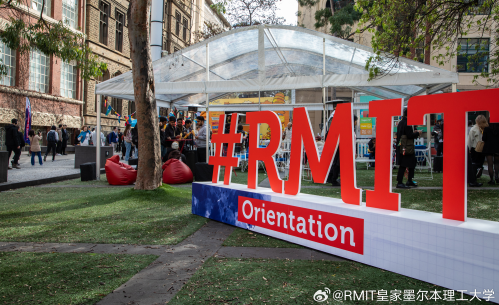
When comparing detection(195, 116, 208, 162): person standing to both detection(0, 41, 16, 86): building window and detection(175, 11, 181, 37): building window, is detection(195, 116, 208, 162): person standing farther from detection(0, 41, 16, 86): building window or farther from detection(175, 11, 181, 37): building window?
detection(175, 11, 181, 37): building window

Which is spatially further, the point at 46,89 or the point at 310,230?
the point at 46,89

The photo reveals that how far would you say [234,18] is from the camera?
82.3ft

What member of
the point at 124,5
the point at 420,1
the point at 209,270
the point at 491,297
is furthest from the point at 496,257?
the point at 124,5

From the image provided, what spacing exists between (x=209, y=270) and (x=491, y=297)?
234 centimetres

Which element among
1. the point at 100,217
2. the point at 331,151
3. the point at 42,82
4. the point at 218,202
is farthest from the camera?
the point at 42,82

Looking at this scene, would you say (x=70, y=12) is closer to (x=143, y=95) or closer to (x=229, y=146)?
(x=143, y=95)

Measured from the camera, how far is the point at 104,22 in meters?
29.3

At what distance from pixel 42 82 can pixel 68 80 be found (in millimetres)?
2483

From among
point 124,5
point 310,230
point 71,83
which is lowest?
point 310,230

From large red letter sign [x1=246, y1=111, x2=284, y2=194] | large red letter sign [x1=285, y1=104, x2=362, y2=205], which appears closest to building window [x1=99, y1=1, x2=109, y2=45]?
large red letter sign [x1=246, y1=111, x2=284, y2=194]

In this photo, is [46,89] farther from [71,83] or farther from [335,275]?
[335,275]

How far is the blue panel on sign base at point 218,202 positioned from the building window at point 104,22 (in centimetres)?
2752

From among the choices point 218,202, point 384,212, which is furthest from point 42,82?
point 384,212

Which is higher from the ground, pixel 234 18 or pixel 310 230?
pixel 234 18
